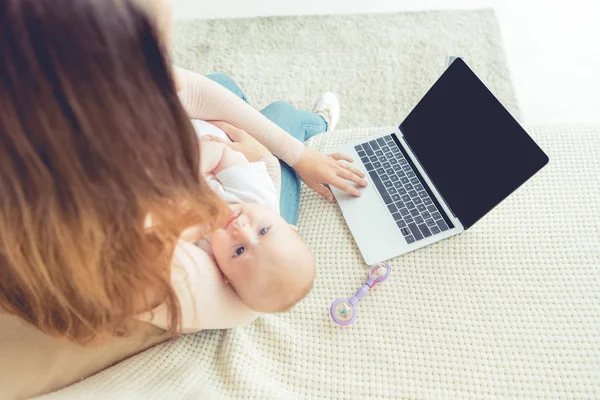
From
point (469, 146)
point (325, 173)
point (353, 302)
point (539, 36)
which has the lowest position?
point (353, 302)

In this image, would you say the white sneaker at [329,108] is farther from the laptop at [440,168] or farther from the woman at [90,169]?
the woman at [90,169]

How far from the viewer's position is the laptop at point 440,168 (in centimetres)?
80

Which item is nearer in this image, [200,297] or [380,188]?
[200,297]

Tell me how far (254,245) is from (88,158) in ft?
1.30

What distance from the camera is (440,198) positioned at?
A: 3.06ft

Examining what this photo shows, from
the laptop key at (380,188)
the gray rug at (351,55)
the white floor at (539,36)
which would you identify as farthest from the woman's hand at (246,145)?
the white floor at (539,36)

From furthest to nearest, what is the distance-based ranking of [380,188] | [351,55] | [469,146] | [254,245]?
[351,55] < [380,188] < [469,146] < [254,245]

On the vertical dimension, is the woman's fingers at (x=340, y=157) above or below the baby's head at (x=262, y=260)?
above

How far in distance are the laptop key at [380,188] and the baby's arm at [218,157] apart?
1.00ft

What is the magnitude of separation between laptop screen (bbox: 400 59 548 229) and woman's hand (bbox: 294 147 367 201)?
0.54 ft

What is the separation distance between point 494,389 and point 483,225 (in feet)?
1.01

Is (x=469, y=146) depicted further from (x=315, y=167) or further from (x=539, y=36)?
(x=539, y=36)

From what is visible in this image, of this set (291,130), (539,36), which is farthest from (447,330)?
(539,36)

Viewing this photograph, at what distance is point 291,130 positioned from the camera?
1.10 meters
